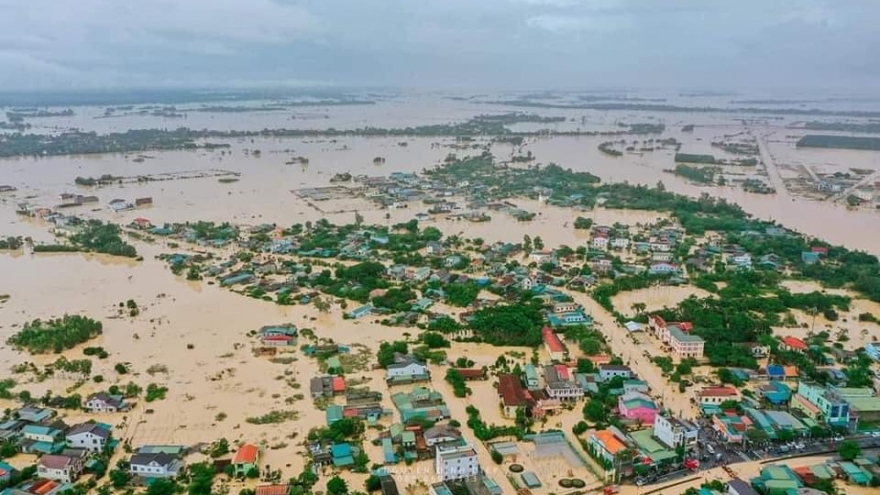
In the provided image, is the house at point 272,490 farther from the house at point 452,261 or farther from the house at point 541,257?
the house at point 541,257

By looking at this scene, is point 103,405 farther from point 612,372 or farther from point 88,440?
point 612,372

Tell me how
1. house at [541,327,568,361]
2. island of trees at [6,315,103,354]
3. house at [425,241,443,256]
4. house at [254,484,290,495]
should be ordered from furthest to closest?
house at [425,241,443,256]
island of trees at [6,315,103,354]
house at [541,327,568,361]
house at [254,484,290,495]

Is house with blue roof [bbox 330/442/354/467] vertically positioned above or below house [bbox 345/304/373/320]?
below

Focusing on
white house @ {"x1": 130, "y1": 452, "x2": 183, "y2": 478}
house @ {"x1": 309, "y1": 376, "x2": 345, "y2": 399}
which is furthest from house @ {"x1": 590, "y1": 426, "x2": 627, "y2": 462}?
white house @ {"x1": 130, "y1": 452, "x2": 183, "y2": 478}

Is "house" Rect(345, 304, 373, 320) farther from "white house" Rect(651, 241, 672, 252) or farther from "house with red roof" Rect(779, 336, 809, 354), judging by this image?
"white house" Rect(651, 241, 672, 252)

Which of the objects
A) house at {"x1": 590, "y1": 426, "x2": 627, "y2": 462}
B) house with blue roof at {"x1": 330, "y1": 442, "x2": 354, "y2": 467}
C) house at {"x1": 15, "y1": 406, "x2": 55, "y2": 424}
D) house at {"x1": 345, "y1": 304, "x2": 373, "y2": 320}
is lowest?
house with blue roof at {"x1": 330, "y1": 442, "x2": 354, "y2": 467}

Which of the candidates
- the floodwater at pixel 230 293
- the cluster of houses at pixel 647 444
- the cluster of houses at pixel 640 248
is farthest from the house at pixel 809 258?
the cluster of houses at pixel 647 444

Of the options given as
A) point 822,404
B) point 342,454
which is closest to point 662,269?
point 822,404
